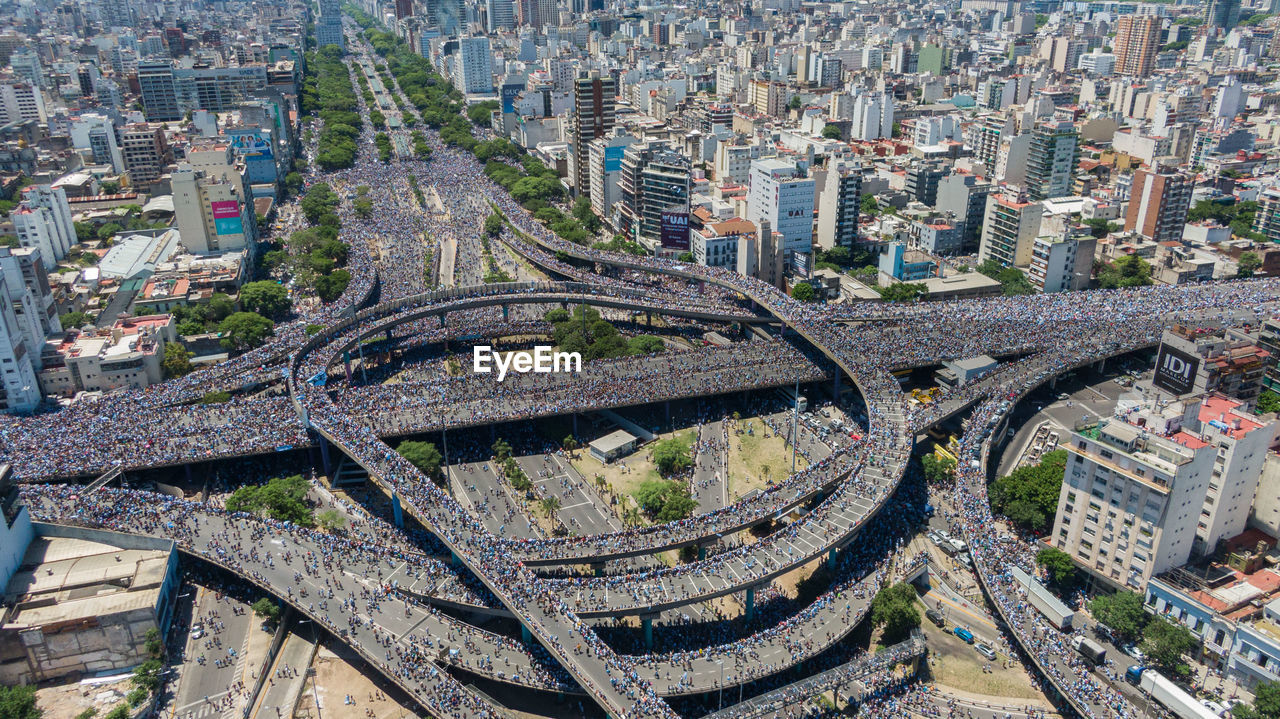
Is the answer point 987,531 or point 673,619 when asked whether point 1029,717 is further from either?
point 673,619

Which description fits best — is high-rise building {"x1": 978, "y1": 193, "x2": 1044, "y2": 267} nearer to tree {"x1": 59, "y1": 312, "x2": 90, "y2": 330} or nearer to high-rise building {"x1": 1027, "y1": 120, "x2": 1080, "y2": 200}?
high-rise building {"x1": 1027, "y1": 120, "x2": 1080, "y2": 200}

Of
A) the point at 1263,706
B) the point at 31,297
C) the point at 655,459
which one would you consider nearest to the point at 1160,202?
the point at 655,459

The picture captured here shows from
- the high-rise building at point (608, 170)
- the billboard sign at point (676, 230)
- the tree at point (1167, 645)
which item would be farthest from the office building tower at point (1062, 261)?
the tree at point (1167, 645)

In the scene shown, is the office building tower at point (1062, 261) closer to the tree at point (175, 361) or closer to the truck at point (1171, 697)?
the truck at point (1171, 697)

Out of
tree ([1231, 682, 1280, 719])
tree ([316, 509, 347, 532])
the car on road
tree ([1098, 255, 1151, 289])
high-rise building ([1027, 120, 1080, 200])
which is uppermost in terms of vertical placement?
high-rise building ([1027, 120, 1080, 200])

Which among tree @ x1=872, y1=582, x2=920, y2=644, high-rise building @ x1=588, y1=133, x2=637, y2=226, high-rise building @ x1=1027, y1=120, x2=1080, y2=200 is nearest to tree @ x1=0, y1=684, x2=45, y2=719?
tree @ x1=872, y1=582, x2=920, y2=644
